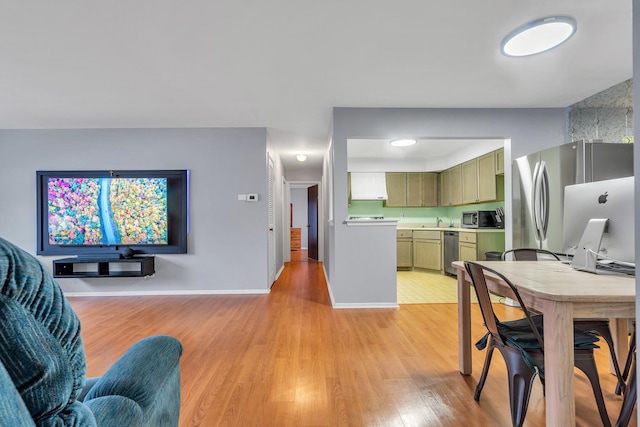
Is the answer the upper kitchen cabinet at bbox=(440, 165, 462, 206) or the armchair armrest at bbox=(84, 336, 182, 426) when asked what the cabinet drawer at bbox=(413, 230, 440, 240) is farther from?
the armchair armrest at bbox=(84, 336, 182, 426)

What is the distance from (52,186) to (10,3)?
3.03 meters

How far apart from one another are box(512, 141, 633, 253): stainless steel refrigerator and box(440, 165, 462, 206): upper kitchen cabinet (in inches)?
84.6

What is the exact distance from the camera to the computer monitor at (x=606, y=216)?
1.47 metres

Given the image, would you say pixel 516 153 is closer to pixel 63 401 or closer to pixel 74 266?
pixel 63 401

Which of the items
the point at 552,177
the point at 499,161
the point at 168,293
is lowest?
the point at 168,293

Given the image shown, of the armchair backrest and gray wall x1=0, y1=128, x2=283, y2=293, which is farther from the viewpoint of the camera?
gray wall x1=0, y1=128, x2=283, y2=293

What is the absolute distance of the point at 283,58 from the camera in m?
2.46

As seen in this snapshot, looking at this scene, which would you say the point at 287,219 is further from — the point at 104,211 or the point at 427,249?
the point at 104,211

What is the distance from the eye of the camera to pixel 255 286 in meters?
4.20

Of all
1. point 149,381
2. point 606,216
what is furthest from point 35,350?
point 606,216

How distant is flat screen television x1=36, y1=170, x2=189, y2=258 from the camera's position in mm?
4059

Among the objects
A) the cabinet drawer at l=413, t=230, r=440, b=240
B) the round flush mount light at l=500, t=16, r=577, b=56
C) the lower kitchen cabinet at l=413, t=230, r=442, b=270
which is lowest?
the lower kitchen cabinet at l=413, t=230, r=442, b=270

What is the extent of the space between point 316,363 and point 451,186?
16.3 ft

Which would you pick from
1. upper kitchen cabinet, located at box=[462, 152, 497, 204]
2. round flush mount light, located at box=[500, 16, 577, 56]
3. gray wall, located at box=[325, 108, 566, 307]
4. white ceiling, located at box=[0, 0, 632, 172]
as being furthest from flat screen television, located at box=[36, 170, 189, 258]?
upper kitchen cabinet, located at box=[462, 152, 497, 204]
